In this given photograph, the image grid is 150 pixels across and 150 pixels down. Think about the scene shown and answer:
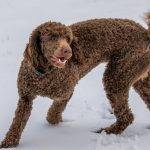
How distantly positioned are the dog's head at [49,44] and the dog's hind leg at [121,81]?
861 mm

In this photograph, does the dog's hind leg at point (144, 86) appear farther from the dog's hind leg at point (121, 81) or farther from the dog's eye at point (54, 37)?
the dog's eye at point (54, 37)

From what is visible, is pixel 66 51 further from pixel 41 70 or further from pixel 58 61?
pixel 41 70

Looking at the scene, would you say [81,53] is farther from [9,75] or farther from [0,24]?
[0,24]

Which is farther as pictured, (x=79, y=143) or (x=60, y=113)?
(x=60, y=113)

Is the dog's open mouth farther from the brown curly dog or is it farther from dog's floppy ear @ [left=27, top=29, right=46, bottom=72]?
dog's floppy ear @ [left=27, top=29, right=46, bottom=72]

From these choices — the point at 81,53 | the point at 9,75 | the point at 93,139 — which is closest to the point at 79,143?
the point at 93,139

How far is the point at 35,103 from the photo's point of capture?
6.83 metres

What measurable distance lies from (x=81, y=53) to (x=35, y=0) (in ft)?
26.5

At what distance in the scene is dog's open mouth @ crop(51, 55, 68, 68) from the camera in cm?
518

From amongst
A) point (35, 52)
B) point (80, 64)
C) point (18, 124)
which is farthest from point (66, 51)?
point (18, 124)

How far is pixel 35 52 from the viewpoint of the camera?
5.25 meters

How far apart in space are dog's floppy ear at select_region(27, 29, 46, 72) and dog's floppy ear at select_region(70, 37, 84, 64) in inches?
15.2

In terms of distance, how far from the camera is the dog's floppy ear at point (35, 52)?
524 centimetres

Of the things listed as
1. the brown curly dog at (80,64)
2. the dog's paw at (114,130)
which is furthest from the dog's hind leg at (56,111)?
the dog's paw at (114,130)
